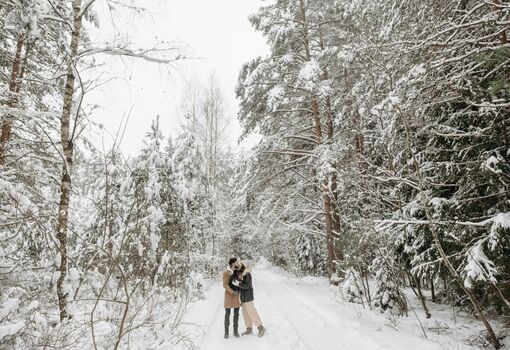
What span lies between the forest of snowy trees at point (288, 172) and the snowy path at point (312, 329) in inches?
30.9

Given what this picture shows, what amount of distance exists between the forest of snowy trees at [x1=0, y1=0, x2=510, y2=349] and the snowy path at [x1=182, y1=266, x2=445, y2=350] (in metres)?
0.78

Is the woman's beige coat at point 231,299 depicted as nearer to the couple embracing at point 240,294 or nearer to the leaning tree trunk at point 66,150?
the couple embracing at point 240,294

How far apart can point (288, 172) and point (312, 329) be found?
8.85 meters

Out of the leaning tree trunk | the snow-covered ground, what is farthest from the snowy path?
the leaning tree trunk

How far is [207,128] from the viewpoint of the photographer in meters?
21.7

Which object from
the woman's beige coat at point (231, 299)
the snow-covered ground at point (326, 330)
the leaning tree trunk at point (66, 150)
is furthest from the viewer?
the woman's beige coat at point (231, 299)

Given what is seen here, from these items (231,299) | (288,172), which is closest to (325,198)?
(288,172)

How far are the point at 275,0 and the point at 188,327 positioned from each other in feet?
43.5

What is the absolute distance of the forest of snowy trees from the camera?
4.36 metres

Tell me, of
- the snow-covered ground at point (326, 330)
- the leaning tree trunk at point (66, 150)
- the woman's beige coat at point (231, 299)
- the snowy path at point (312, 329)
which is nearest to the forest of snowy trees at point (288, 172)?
the leaning tree trunk at point (66, 150)

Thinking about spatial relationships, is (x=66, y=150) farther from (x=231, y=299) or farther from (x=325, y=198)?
(x=325, y=198)

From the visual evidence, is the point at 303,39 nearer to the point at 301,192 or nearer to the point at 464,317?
the point at 301,192

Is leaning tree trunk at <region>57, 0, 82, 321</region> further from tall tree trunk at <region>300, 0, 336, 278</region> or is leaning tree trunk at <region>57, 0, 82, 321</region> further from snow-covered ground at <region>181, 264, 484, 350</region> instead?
tall tree trunk at <region>300, 0, 336, 278</region>

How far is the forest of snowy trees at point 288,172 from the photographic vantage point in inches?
171
